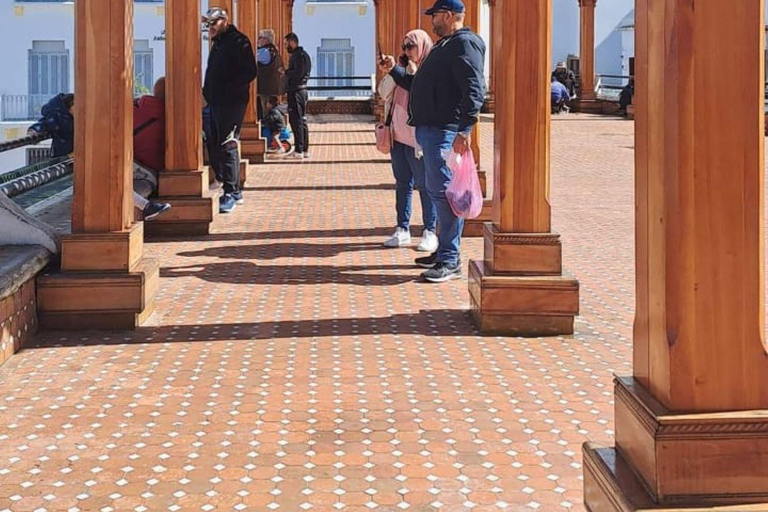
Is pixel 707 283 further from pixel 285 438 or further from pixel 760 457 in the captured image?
pixel 285 438

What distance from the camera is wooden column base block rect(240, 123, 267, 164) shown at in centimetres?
1482

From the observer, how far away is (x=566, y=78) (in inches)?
1308

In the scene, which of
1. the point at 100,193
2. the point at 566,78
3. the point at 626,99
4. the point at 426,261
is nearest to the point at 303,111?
the point at 426,261

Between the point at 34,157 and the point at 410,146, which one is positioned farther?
the point at 34,157

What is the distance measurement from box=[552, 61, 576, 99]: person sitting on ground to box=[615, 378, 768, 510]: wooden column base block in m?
30.2

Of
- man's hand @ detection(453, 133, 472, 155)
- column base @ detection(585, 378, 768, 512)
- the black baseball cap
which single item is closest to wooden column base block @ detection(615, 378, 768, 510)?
column base @ detection(585, 378, 768, 512)

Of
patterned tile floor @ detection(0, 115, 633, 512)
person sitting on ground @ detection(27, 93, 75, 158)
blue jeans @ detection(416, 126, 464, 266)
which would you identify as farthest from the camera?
person sitting on ground @ detection(27, 93, 75, 158)

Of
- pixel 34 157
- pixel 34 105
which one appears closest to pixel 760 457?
pixel 34 157

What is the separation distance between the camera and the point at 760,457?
2445 millimetres

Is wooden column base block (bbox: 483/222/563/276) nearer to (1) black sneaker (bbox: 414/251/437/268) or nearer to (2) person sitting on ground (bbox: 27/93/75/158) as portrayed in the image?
(1) black sneaker (bbox: 414/251/437/268)

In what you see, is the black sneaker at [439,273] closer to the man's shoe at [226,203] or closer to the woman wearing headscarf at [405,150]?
the woman wearing headscarf at [405,150]

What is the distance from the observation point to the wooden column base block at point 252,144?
1482 cm

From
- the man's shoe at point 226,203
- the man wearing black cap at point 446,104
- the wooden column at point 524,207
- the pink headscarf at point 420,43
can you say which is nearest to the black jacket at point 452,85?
the man wearing black cap at point 446,104

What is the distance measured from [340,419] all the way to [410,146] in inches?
149
